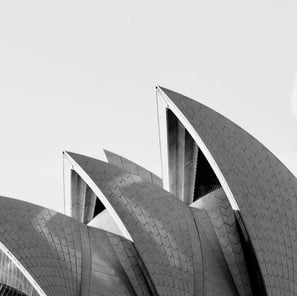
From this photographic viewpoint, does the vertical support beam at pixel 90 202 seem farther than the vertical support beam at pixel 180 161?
Yes

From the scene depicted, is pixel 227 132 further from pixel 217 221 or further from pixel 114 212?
pixel 114 212

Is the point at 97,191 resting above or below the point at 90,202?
below

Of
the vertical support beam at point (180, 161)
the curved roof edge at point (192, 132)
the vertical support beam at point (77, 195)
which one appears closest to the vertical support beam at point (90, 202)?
the vertical support beam at point (77, 195)

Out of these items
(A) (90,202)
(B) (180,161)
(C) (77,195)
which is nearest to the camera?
(B) (180,161)

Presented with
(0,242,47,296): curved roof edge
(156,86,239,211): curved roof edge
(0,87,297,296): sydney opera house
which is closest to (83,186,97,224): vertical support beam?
(0,87,297,296): sydney opera house

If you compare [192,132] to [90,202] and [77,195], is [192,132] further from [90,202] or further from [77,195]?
[77,195]

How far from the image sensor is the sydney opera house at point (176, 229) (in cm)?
2980

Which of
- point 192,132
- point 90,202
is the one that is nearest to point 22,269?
point 192,132

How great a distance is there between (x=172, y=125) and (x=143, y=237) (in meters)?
5.77

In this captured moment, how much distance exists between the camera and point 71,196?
37562 millimetres

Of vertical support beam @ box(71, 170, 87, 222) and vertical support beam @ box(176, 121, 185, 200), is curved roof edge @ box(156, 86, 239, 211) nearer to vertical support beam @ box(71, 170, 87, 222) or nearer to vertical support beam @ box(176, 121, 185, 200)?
vertical support beam @ box(176, 121, 185, 200)

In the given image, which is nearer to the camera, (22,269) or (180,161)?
(22,269)

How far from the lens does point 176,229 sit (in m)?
32.2

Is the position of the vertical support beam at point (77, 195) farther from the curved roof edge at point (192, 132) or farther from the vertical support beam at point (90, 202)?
the curved roof edge at point (192, 132)
